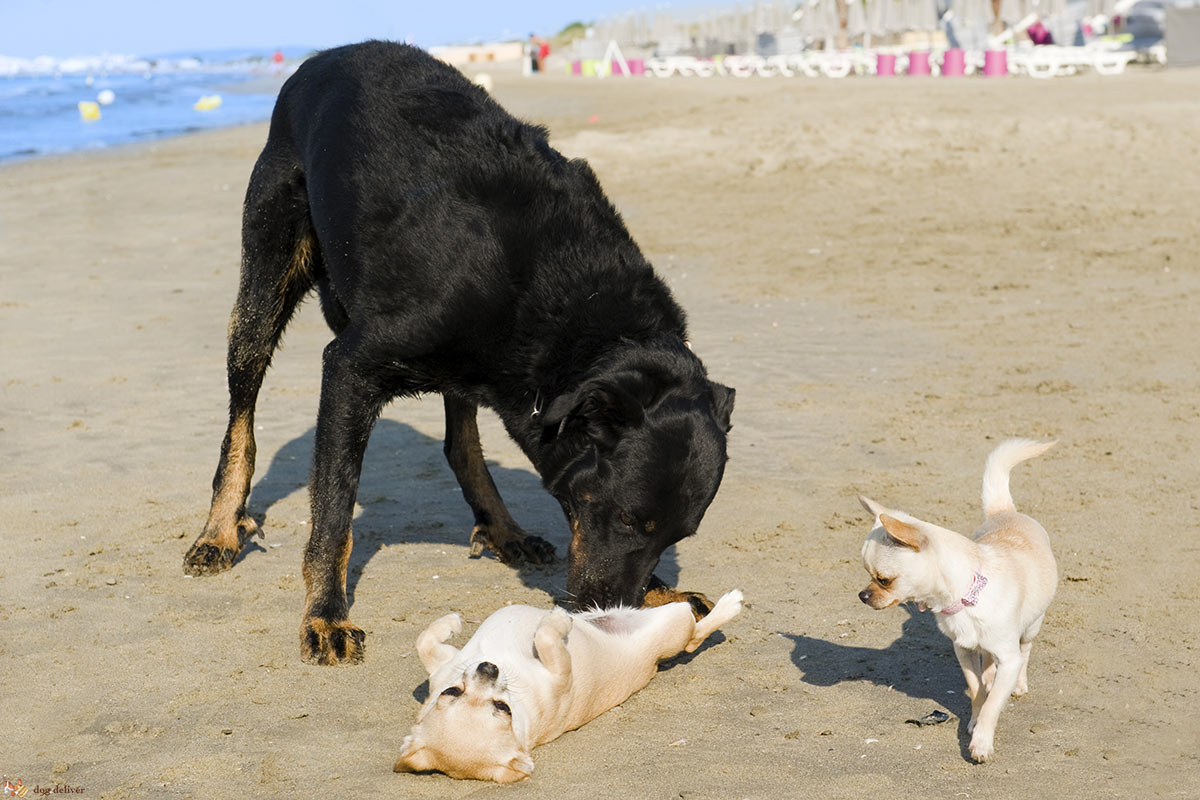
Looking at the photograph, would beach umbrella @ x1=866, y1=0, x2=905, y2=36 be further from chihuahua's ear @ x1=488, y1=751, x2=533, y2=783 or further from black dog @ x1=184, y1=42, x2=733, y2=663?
chihuahua's ear @ x1=488, y1=751, x2=533, y2=783

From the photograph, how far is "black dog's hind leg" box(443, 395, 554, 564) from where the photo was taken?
5.03 m

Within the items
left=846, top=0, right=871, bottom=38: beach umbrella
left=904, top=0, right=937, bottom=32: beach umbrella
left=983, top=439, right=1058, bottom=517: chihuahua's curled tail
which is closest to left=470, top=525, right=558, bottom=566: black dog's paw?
left=983, top=439, right=1058, bottom=517: chihuahua's curled tail

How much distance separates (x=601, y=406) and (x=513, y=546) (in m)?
1.46

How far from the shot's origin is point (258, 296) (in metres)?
5.32

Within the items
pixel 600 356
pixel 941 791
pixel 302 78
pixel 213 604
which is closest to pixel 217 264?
pixel 302 78

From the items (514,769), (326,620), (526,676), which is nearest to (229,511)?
(326,620)

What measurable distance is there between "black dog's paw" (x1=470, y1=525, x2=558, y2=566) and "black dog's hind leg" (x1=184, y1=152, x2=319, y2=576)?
986mm

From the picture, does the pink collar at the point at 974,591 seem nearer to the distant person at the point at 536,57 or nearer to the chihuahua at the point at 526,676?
the chihuahua at the point at 526,676

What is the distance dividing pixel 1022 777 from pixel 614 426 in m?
1.52

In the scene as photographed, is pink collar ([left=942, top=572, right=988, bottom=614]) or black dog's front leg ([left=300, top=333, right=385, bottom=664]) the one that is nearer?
pink collar ([left=942, top=572, right=988, bottom=614])

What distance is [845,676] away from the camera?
3.86 m

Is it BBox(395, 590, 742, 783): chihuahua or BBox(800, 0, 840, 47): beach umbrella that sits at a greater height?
BBox(800, 0, 840, 47): beach umbrella

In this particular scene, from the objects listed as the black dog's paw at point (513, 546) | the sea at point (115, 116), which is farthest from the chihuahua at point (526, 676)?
the sea at point (115, 116)

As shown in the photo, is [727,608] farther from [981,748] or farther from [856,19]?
[856,19]
